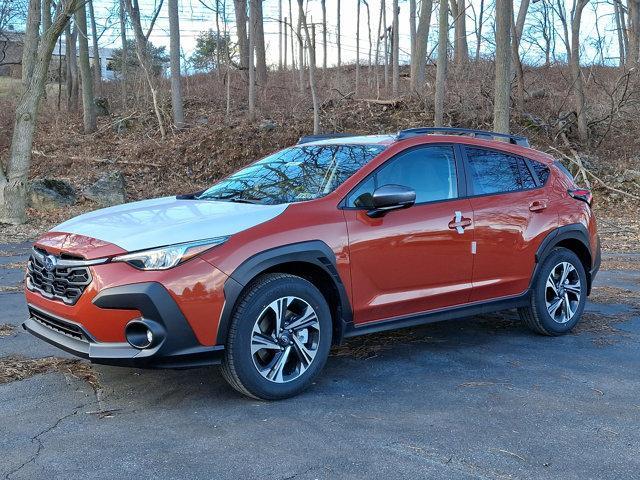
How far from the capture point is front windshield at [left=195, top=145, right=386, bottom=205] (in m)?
4.94

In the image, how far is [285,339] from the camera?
436 centimetres

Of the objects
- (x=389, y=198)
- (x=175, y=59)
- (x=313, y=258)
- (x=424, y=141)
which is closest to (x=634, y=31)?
(x=175, y=59)

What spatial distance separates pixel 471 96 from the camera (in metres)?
22.0

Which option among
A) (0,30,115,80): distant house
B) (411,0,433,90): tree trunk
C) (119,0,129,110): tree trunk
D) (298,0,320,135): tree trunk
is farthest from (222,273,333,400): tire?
(0,30,115,80): distant house

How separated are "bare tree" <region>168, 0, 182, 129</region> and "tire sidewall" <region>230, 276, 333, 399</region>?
19.9 metres

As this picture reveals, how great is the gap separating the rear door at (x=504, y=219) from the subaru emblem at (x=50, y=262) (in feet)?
10.4

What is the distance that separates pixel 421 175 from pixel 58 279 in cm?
278

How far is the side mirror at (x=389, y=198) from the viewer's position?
4.70 meters

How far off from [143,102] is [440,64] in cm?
1201

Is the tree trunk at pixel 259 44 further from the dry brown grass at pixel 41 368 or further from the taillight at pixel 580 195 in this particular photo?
the dry brown grass at pixel 41 368

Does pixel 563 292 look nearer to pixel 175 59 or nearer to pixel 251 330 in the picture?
pixel 251 330

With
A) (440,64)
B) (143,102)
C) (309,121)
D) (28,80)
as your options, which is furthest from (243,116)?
(28,80)

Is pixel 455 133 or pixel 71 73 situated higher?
pixel 71 73

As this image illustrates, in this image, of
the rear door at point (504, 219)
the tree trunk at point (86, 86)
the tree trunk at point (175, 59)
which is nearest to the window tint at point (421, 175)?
the rear door at point (504, 219)
